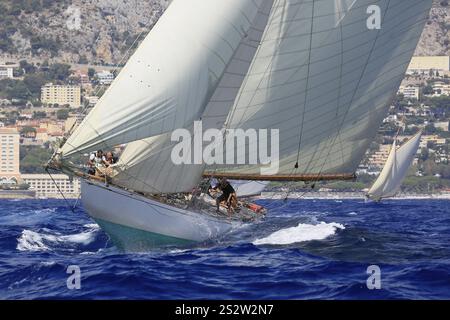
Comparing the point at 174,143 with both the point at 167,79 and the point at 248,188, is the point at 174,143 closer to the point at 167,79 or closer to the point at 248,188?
the point at 167,79

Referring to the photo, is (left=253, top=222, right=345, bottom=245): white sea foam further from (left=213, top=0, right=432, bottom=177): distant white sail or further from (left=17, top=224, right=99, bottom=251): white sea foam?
(left=17, top=224, right=99, bottom=251): white sea foam

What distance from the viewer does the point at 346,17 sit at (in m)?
31.4

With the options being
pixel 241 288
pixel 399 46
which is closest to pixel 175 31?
pixel 241 288

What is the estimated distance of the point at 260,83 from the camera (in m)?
31.2

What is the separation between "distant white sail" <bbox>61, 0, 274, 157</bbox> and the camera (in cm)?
2602

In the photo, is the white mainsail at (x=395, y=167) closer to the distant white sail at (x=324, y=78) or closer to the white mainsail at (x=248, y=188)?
the white mainsail at (x=248, y=188)

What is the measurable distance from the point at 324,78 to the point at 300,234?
503cm

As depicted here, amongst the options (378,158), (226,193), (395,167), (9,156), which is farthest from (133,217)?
(378,158)

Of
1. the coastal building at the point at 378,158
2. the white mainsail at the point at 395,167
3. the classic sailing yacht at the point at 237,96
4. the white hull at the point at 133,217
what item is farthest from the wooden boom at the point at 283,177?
the coastal building at the point at 378,158

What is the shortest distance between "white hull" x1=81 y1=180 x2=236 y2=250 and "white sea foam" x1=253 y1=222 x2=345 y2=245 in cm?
233

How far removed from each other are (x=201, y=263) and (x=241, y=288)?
154 inches

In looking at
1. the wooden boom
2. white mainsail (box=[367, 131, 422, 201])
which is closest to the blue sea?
the wooden boom

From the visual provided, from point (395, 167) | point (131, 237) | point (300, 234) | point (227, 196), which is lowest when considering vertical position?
point (300, 234)
